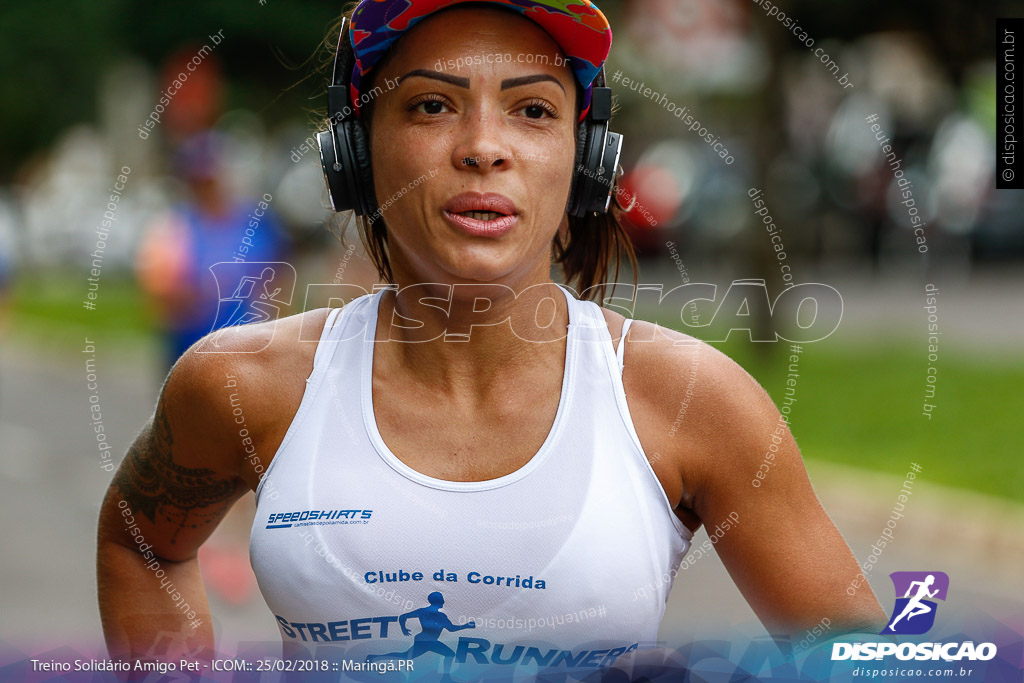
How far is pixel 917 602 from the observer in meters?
1.88

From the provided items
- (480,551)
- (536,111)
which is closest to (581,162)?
(536,111)

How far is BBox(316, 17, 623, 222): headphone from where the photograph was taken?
6.80 feet

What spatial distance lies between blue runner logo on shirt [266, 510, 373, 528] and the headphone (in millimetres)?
531

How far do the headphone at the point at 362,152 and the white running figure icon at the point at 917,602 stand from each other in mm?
812

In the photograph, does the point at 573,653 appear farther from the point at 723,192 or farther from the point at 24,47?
the point at 24,47

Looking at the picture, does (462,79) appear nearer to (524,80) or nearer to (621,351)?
(524,80)

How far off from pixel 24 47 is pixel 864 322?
1634 centimetres

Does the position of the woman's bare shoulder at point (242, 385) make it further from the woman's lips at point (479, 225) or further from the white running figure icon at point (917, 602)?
the white running figure icon at point (917, 602)

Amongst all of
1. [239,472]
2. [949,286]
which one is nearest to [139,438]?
[239,472]

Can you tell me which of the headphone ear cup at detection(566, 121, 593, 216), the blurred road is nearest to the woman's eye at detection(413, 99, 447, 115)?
the headphone ear cup at detection(566, 121, 593, 216)

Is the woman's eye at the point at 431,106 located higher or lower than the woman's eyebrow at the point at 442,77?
lower

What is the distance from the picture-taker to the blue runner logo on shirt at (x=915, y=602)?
186 cm

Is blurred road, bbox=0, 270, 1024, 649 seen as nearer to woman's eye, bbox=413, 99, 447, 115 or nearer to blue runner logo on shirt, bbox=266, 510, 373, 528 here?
blue runner logo on shirt, bbox=266, 510, 373, 528

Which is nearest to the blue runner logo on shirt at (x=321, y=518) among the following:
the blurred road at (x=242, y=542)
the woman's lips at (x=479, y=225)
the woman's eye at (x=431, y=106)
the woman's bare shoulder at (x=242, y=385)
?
the woman's bare shoulder at (x=242, y=385)
